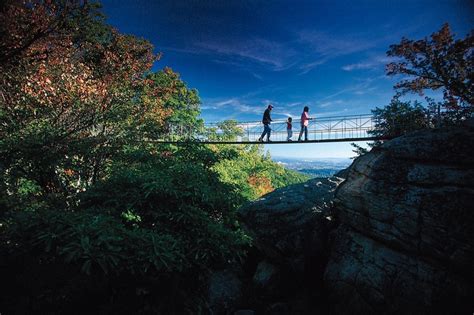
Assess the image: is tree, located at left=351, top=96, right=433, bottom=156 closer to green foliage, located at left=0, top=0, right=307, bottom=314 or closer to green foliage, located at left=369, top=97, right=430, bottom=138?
green foliage, located at left=369, top=97, right=430, bottom=138

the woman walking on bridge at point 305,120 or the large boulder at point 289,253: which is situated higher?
the woman walking on bridge at point 305,120

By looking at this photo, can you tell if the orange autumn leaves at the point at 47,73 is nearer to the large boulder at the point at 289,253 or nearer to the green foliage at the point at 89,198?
the green foliage at the point at 89,198

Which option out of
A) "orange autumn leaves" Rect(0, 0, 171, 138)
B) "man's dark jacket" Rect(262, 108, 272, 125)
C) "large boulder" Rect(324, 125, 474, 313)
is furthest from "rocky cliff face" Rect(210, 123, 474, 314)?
"orange autumn leaves" Rect(0, 0, 171, 138)

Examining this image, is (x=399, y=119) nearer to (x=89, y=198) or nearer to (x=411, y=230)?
(x=411, y=230)

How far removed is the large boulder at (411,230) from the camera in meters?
5.82

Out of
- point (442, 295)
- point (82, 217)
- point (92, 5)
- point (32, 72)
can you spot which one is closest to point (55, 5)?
point (92, 5)

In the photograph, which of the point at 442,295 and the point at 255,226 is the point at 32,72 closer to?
the point at 255,226

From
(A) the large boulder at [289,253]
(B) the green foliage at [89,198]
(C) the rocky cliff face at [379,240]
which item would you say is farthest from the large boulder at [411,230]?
(B) the green foliage at [89,198]

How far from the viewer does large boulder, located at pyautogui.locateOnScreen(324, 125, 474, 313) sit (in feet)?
19.1

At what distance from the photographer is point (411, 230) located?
6.55m

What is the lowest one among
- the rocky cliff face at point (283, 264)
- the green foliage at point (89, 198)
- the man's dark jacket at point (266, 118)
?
the rocky cliff face at point (283, 264)

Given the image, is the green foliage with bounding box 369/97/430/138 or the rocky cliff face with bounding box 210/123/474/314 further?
the green foliage with bounding box 369/97/430/138

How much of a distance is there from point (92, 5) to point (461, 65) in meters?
17.2

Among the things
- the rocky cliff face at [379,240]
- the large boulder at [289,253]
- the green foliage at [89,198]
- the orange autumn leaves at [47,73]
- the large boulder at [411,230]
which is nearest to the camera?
the green foliage at [89,198]
